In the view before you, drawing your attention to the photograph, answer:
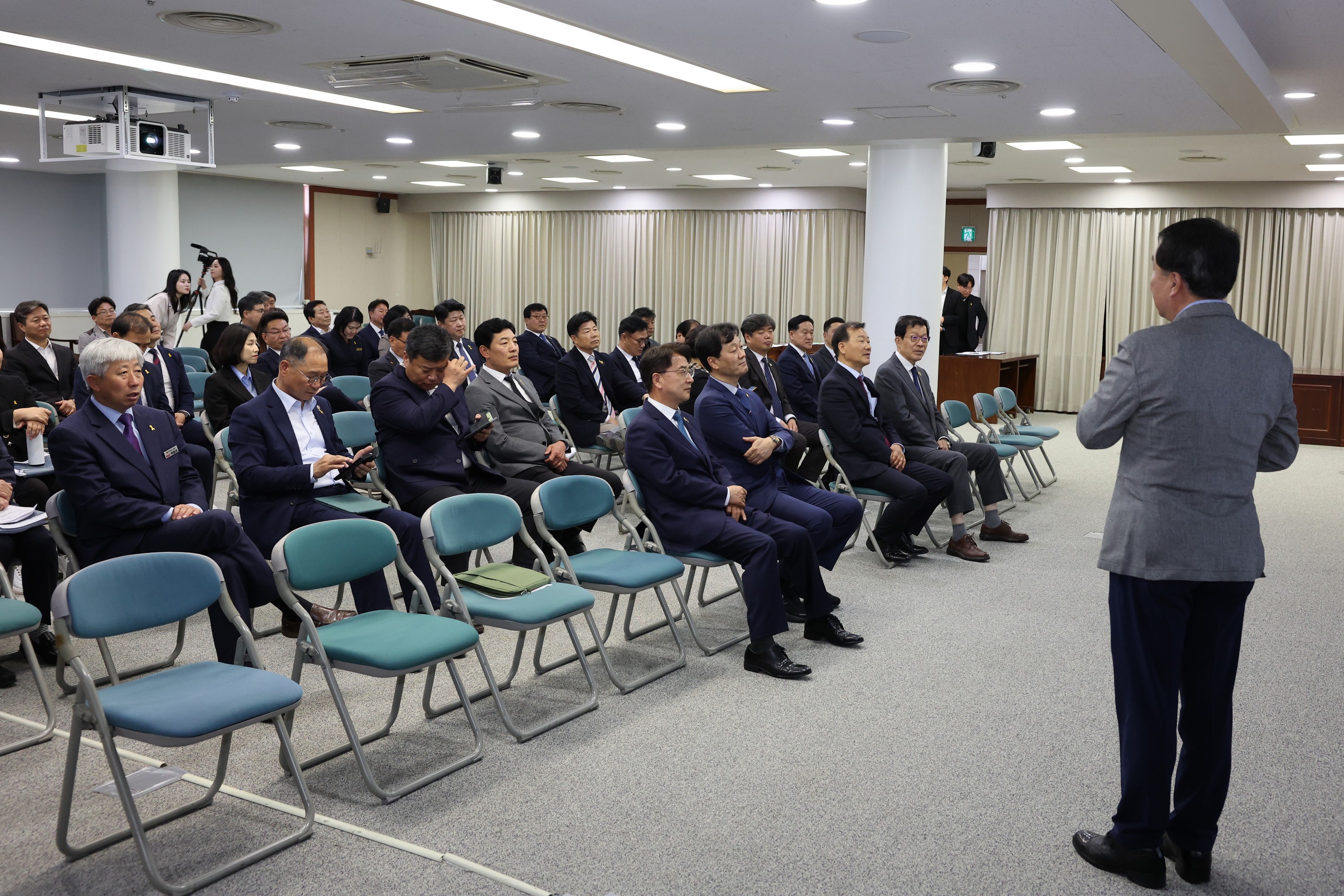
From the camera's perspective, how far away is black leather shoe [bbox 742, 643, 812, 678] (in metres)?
4.54

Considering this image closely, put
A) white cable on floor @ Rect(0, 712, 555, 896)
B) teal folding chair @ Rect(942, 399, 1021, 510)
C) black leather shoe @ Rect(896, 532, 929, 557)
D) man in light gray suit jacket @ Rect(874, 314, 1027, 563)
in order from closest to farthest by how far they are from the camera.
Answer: white cable on floor @ Rect(0, 712, 555, 896), black leather shoe @ Rect(896, 532, 929, 557), man in light gray suit jacket @ Rect(874, 314, 1027, 563), teal folding chair @ Rect(942, 399, 1021, 510)

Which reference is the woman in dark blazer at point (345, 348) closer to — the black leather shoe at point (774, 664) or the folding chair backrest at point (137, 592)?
the black leather shoe at point (774, 664)

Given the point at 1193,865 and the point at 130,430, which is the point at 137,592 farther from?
the point at 1193,865

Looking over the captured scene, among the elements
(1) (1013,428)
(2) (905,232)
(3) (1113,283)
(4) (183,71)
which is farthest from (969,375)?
(4) (183,71)

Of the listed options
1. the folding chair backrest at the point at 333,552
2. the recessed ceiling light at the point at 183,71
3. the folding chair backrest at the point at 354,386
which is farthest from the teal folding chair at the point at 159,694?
the folding chair backrest at the point at 354,386

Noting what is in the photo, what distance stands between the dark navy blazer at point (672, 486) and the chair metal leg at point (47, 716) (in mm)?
2407

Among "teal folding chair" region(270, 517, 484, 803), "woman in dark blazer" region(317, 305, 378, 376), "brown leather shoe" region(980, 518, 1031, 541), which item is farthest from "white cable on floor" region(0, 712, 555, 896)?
"woman in dark blazer" region(317, 305, 378, 376)

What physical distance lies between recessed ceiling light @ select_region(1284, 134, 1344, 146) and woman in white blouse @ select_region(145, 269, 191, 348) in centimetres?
976

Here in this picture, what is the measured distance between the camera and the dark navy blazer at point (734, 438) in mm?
5273

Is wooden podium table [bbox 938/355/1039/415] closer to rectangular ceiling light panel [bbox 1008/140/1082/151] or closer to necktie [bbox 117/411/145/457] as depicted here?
rectangular ceiling light panel [bbox 1008/140/1082/151]

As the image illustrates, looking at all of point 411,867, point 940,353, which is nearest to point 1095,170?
point 940,353

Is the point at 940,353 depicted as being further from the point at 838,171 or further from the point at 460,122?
the point at 460,122

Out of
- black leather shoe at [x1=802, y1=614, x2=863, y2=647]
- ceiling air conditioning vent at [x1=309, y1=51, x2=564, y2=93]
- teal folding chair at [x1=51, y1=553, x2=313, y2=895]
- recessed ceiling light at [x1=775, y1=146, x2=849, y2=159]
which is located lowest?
black leather shoe at [x1=802, y1=614, x2=863, y2=647]

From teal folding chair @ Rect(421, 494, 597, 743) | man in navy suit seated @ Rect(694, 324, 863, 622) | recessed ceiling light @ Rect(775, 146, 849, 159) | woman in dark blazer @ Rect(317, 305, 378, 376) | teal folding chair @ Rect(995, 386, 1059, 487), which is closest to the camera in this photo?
teal folding chair @ Rect(421, 494, 597, 743)
